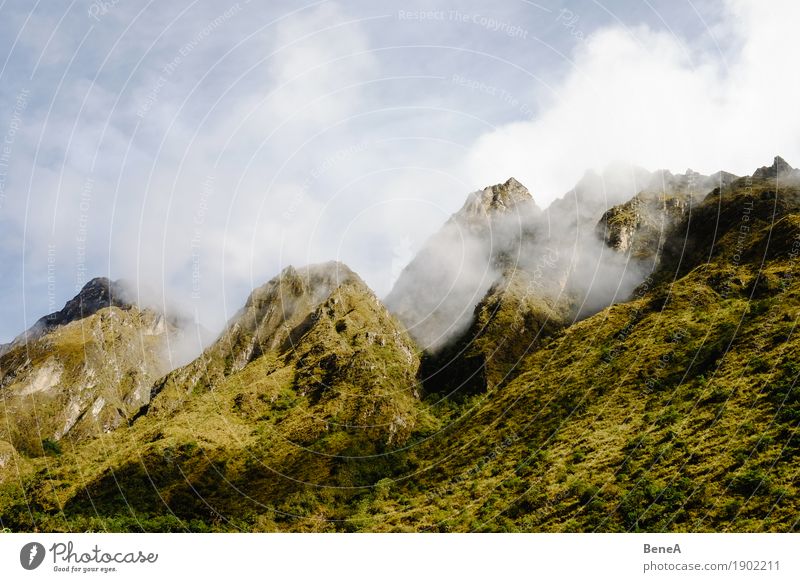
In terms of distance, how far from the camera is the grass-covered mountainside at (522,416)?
49.2 metres

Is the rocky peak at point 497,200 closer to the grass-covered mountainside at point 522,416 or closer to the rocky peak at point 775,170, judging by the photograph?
the grass-covered mountainside at point 522,416

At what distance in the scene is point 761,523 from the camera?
34.2m

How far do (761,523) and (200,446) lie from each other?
3740 inches

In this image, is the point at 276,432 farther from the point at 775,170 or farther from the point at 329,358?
the point at 775,170

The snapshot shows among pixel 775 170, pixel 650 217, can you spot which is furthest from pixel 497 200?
pixel 775 170

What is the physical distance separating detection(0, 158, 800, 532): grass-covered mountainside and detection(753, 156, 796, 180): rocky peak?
561 mm

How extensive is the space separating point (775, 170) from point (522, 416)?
86407 mm

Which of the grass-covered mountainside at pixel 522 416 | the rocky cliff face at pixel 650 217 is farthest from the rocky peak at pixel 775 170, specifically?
the rocky cliff face at pixel 650 217
